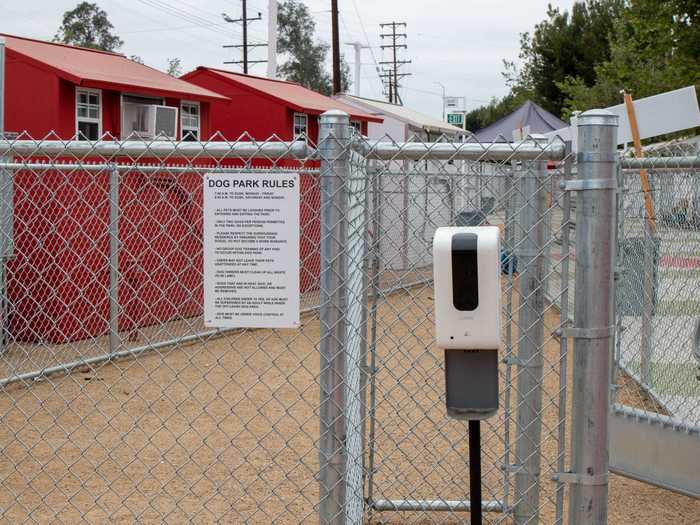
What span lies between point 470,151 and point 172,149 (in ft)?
3.45

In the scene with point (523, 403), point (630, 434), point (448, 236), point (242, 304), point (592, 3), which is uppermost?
point (592, 3)

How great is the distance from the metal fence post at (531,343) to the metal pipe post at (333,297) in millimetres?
949

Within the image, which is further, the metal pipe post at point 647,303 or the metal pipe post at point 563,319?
the metal pipe post at point 647,303

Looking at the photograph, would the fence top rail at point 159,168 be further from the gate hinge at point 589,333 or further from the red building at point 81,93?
the red building at point 81,93

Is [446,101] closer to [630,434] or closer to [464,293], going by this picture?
[630,434]

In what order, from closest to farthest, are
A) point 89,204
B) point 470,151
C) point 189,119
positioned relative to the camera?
point 470,151 → point 89,204 → point 189,119

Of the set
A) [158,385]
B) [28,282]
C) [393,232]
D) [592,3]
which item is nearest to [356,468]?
[158,385]

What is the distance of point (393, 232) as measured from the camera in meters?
15.6

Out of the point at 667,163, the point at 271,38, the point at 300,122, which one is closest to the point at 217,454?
the point at 667,163

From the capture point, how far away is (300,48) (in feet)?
204

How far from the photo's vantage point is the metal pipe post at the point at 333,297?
3039 millimetres

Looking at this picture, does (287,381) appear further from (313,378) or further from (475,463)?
(475,463)

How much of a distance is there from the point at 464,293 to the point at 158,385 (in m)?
6.02

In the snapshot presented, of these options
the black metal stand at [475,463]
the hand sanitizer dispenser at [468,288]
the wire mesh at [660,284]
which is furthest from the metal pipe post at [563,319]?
the wire mesh at [660,284]
